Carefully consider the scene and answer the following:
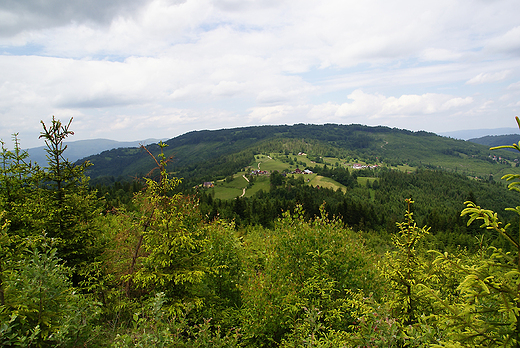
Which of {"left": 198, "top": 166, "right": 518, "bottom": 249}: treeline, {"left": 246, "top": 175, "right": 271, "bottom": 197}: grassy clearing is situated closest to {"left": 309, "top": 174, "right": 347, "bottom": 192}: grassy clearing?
{"left": 198, "top": 166, "right": 518, "bottom": 249}: treeline

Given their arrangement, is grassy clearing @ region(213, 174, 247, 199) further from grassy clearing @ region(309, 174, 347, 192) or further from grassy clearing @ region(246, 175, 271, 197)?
grassy clearing @ region(309, 174, 347, 192)

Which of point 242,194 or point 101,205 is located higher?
point 101,205

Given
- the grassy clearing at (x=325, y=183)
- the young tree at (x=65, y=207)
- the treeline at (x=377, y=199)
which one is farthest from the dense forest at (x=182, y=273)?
the grassy clearing at (x=325, y=183)

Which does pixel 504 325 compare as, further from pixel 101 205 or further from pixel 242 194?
pixel 242 194

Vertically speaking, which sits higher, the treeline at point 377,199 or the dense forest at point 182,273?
the dense forest at point 182,273

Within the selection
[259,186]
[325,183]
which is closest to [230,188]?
[259,186]

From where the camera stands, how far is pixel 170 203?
11141 millimetres

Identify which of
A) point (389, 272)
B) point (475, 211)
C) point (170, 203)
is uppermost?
point (475, 211)

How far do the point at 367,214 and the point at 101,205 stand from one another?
257 ft

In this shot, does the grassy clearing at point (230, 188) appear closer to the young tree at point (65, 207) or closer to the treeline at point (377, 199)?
the treeline at point (377, 199)

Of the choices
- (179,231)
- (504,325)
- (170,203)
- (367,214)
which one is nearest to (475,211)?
(504,325)

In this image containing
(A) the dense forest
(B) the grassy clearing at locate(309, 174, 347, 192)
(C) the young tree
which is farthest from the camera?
(B) the grassy clearing at locate(309, 174, 347, 192)

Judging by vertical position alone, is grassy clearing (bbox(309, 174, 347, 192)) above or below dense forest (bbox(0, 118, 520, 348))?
below

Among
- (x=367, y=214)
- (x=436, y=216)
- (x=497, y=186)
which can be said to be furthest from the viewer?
(x=497, y=186)
